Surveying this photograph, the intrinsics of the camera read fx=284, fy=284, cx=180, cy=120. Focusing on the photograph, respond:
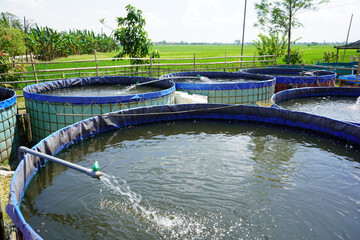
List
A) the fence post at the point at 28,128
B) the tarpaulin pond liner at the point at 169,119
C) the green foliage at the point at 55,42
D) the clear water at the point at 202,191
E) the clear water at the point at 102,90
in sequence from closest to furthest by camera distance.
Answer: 1. the clear water at the point at 202,191
2. the tarpaulin pond liner at the point at 169,119
3. the fence post at the point at 28,128
4. the clear water at the point at 102,90
5. the green foliage at the point at 55,42

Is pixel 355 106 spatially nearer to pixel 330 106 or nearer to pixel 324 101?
pixel 330 106

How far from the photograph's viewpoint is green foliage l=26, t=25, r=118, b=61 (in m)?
42.9

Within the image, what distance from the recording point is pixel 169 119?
31.5ft

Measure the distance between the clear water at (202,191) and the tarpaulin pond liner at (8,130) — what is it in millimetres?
3406

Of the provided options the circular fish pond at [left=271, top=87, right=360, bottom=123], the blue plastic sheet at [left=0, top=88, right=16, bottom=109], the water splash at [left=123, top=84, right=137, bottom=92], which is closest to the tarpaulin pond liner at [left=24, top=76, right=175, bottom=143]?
the blue plastic sheet at [left=0, top=88, right=16, bottom=109]

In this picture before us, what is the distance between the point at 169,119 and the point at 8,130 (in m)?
5.29

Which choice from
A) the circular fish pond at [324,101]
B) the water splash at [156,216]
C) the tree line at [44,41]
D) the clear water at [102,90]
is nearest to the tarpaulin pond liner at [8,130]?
the clear water at [102,90]

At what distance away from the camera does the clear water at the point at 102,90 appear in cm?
1186

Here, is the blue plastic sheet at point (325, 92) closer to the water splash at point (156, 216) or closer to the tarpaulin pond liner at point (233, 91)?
the tarpaulin pond liner at point (233, 91)

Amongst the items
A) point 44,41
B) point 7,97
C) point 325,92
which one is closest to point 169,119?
point 7,97

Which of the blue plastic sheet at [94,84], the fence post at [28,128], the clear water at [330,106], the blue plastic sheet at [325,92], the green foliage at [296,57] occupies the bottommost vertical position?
the fence post at [28,128]

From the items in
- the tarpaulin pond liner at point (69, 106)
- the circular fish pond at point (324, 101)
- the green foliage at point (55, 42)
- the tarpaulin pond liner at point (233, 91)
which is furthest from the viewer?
the green foliage at point (55, 42)

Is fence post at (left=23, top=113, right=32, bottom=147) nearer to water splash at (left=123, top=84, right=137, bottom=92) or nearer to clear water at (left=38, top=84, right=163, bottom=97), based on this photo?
clear water at (left=38, top=84, right=163, bottom=97)

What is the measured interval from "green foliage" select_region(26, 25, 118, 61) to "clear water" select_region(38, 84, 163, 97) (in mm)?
26832
